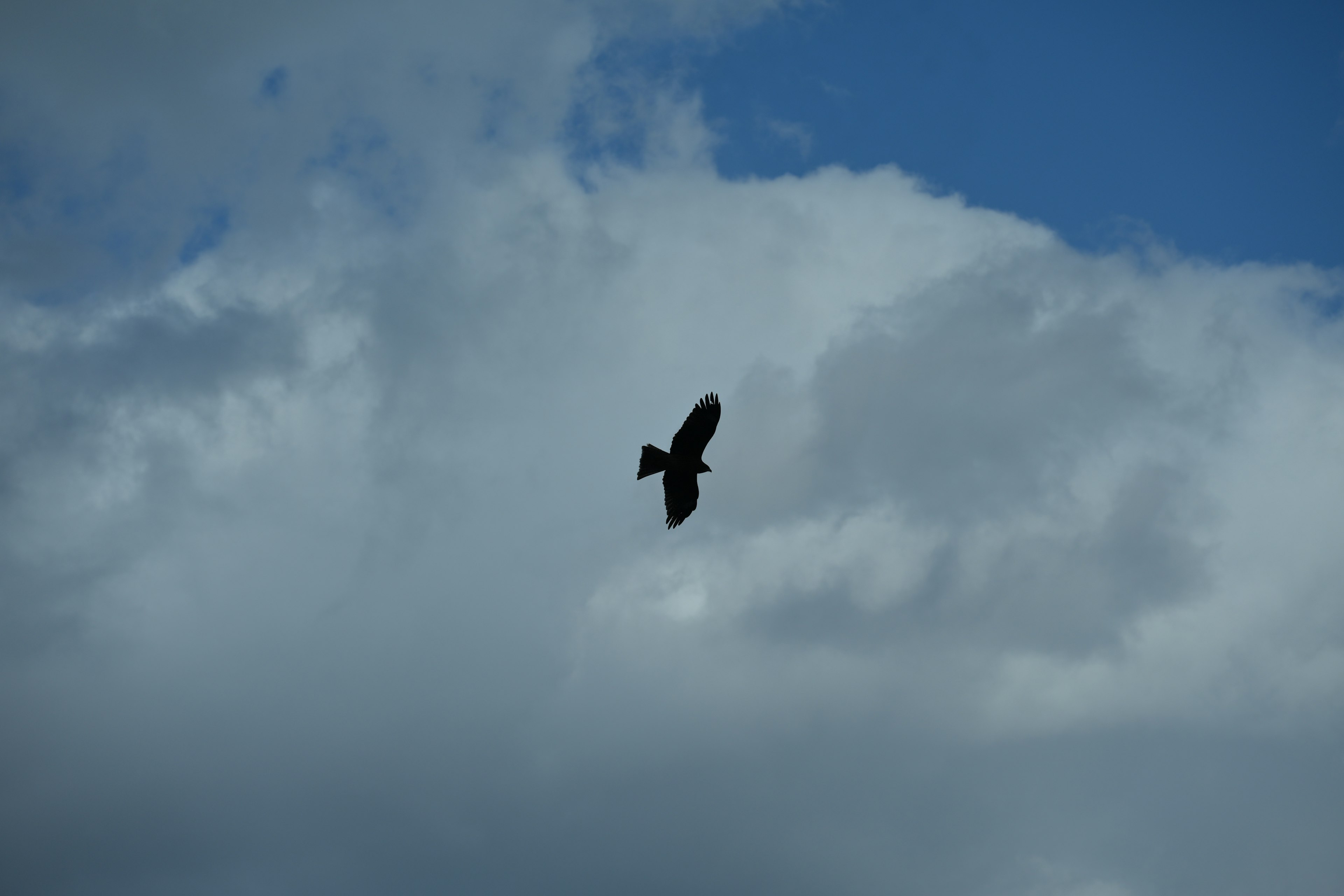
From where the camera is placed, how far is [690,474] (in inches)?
1501

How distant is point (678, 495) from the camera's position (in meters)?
38.6

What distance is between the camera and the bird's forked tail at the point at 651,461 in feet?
120

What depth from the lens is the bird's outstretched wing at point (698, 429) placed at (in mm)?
36688

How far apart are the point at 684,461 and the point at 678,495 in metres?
1.79

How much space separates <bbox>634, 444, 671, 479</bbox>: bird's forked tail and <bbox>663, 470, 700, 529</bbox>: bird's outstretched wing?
1117 millimetres

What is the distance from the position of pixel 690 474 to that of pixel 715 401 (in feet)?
10.5

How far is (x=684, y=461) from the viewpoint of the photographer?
123 feet

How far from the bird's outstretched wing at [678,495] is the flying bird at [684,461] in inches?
0.6

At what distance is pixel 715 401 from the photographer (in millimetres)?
37312

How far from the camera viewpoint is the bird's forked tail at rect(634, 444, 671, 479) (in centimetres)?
3653

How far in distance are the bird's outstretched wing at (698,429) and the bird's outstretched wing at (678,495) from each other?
118 centimetres

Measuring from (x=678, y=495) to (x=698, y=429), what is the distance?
3.20 meters

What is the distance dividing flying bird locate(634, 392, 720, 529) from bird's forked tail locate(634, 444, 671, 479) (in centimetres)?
1

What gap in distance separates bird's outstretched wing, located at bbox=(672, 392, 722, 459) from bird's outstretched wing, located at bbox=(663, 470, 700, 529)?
3.86 feet
